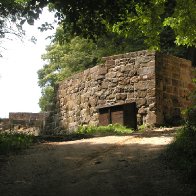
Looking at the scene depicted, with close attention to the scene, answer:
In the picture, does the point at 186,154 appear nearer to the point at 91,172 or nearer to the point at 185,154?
the point at 185,154

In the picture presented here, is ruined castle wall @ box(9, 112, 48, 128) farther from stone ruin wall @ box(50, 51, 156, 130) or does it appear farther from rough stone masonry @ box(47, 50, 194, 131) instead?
rough stone masonry @ box(47, 50, 194, 131)

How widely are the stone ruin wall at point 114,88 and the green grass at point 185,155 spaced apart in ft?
19.6

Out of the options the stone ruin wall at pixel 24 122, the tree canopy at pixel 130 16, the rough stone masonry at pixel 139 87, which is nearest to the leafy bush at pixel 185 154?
the tree canopy at pixel 130 16

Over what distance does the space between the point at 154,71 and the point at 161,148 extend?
19.9 feet

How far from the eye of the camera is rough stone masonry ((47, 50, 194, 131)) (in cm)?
1418

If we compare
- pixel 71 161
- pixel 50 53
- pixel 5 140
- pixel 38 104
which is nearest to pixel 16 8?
pixel 5 140

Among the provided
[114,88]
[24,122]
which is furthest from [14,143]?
[24,122]

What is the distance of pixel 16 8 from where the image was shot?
1248cm

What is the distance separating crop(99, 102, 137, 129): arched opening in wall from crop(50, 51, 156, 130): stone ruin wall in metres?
0.17

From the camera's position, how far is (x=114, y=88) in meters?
14.9

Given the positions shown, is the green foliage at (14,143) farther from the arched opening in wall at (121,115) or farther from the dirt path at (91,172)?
the arched opening in wall at (121,115)

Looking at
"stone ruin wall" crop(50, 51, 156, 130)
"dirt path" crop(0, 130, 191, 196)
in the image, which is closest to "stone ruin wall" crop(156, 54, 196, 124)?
"stone ruin wall" crop(50, 51, 156, 130)

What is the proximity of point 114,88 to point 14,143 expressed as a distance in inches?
234

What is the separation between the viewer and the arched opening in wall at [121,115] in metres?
14.2
